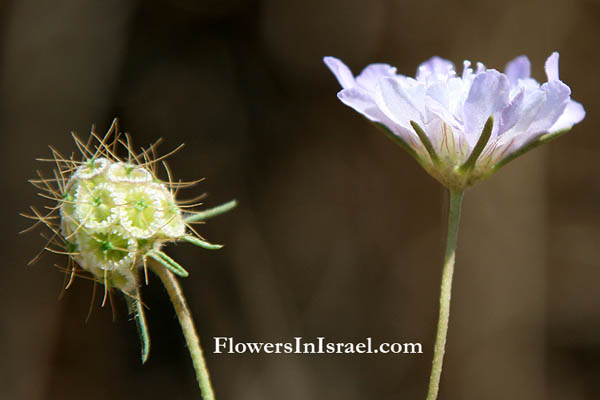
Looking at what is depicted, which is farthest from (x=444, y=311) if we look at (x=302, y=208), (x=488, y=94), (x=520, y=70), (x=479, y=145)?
(x=302, y=208)

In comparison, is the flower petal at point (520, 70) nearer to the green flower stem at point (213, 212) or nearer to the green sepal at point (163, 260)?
the green flower stem at point (213, 212)

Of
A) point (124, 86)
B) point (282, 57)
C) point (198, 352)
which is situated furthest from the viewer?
point (282, 57)

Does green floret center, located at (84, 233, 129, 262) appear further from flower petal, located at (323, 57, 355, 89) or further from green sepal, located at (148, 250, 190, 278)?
flower petal, located at (323, 57, 355, 89)

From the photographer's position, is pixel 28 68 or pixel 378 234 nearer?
pixel 28 68

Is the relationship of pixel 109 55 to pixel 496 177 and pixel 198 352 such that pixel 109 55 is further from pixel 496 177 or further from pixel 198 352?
pixel 198 352

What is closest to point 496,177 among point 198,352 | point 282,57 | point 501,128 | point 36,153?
point 282,57

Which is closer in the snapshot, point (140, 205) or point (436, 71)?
point (140, 205)

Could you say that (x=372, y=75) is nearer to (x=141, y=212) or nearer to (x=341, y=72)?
(x=341, y=72)
